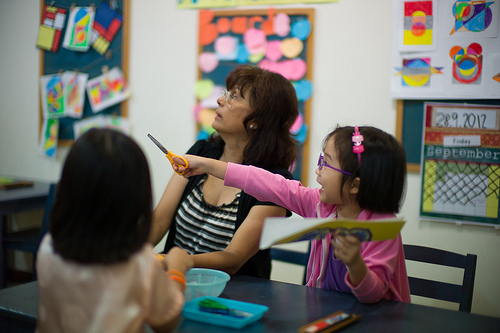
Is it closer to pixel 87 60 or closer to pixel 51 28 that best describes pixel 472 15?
pixel 87 60

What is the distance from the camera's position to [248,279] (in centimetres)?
148

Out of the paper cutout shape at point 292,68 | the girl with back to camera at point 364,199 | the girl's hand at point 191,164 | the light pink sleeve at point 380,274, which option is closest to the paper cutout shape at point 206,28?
the paper cutout shape at point 292,68

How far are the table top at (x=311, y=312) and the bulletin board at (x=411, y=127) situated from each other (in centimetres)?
141

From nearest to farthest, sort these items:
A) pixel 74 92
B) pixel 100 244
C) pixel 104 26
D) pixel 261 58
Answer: pixel 100 244, pixel 261 58, pixel 104 26, pixel 74 92

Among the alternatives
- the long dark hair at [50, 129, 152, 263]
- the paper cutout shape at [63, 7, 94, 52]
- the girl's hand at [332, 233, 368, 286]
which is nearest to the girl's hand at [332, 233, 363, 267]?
the girl's hand at [332, 233, 368, 286]

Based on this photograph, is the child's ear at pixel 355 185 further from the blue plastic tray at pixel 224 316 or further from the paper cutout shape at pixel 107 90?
the paper cutout shape at pixel 107 90

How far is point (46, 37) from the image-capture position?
11.5 feet

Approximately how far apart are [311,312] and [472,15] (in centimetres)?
185

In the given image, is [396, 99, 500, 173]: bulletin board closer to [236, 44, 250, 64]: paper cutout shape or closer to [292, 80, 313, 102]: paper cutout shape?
[292, 80, 313, 102]: paper cutout shape

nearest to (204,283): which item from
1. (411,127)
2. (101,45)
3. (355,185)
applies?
(355,185)

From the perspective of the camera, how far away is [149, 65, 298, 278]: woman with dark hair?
5.90 feet

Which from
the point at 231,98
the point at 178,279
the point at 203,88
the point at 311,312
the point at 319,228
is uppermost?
the point at 203,88

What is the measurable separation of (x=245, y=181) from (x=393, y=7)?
1.52 metres

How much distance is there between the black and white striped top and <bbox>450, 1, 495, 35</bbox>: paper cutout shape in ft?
4.77
